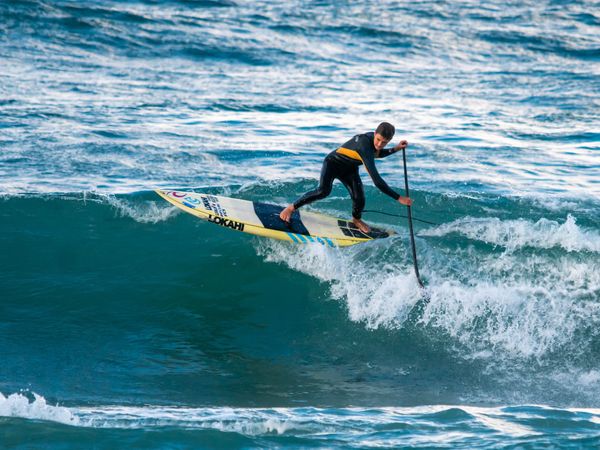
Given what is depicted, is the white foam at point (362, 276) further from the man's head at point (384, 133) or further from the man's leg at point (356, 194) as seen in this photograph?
the man's head at point (384, 133)

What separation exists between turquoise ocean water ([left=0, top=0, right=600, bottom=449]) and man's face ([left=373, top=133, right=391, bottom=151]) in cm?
170

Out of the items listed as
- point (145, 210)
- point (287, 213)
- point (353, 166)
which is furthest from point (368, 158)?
point (145, 210)

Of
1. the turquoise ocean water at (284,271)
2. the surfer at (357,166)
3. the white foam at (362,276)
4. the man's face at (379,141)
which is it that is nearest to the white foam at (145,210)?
the turquoise ocean water at (284,271)

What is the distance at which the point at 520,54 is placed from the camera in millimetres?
27641

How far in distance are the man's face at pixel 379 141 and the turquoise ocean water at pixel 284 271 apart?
170 cm

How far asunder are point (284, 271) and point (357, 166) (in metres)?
1.89

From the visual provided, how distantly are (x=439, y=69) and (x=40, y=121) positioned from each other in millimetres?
12591

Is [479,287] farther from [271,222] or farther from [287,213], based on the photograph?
[271,222]

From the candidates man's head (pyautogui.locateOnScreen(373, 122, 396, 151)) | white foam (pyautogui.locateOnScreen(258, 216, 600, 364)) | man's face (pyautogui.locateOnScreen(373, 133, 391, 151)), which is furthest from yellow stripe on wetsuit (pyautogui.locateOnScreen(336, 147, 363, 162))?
white foam (pyautogui.locateOnScreen(258, 216, 600, 364))

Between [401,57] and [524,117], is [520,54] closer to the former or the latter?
[401,57]

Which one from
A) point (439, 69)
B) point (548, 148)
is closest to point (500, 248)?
point (548, 148)

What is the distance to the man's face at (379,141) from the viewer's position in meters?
10.5

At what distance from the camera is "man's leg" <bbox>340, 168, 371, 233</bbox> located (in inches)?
449

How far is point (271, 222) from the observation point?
11.9 metres
